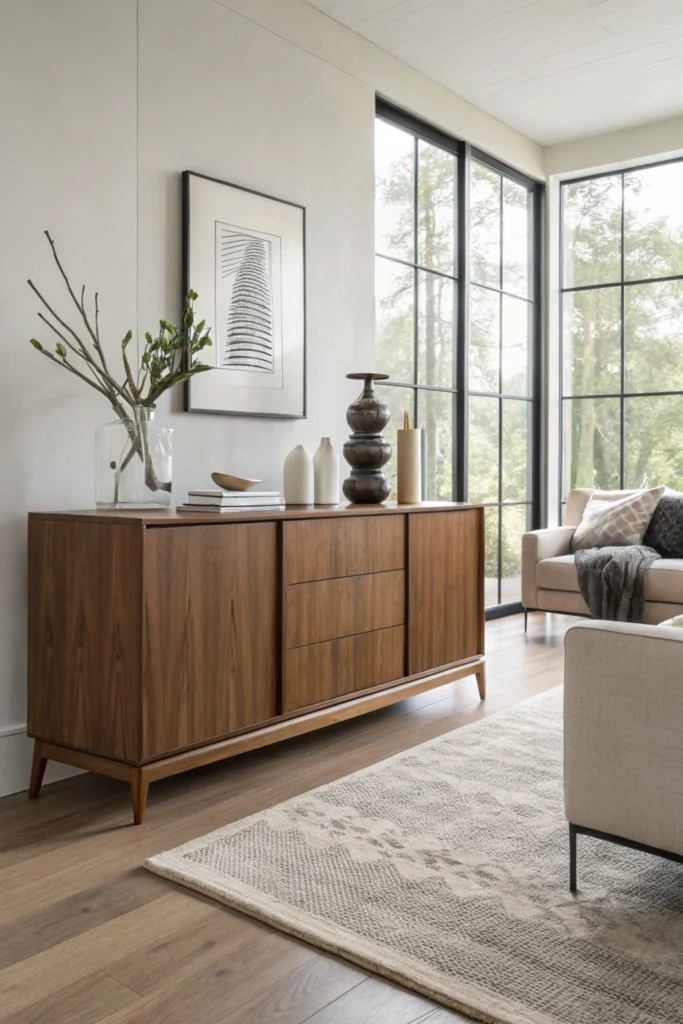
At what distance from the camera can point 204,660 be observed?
8.39 feet

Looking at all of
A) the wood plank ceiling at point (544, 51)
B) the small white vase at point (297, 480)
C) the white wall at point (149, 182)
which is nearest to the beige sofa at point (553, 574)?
the white wall at point (149, 182)

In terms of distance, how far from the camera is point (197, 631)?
2.53m

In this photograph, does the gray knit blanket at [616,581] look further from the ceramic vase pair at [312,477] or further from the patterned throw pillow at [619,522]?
the ceramic vase pair at [312,477]

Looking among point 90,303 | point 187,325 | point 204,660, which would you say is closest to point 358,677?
point 204,660

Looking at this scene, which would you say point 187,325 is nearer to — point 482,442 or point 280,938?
point 280,938

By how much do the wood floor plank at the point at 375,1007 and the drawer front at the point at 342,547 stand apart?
137cm

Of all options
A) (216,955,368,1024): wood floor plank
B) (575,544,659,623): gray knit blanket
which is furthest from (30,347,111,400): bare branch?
(575,544,659,623): gray knit blanket

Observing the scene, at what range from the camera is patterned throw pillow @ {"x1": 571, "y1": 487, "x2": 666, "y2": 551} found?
466 centimetres

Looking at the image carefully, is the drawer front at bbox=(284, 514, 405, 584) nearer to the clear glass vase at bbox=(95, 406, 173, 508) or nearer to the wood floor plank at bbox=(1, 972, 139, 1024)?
the clear glass vase at bbox=(95, 406, 173, 508)

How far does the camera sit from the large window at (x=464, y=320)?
14.9 feet

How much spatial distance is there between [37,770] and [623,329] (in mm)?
4398

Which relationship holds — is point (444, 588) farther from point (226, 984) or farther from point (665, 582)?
point (226, 984)

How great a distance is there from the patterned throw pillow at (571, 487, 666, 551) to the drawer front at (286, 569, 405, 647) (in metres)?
1.84

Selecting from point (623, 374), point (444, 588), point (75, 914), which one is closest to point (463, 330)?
point (623, 374)
